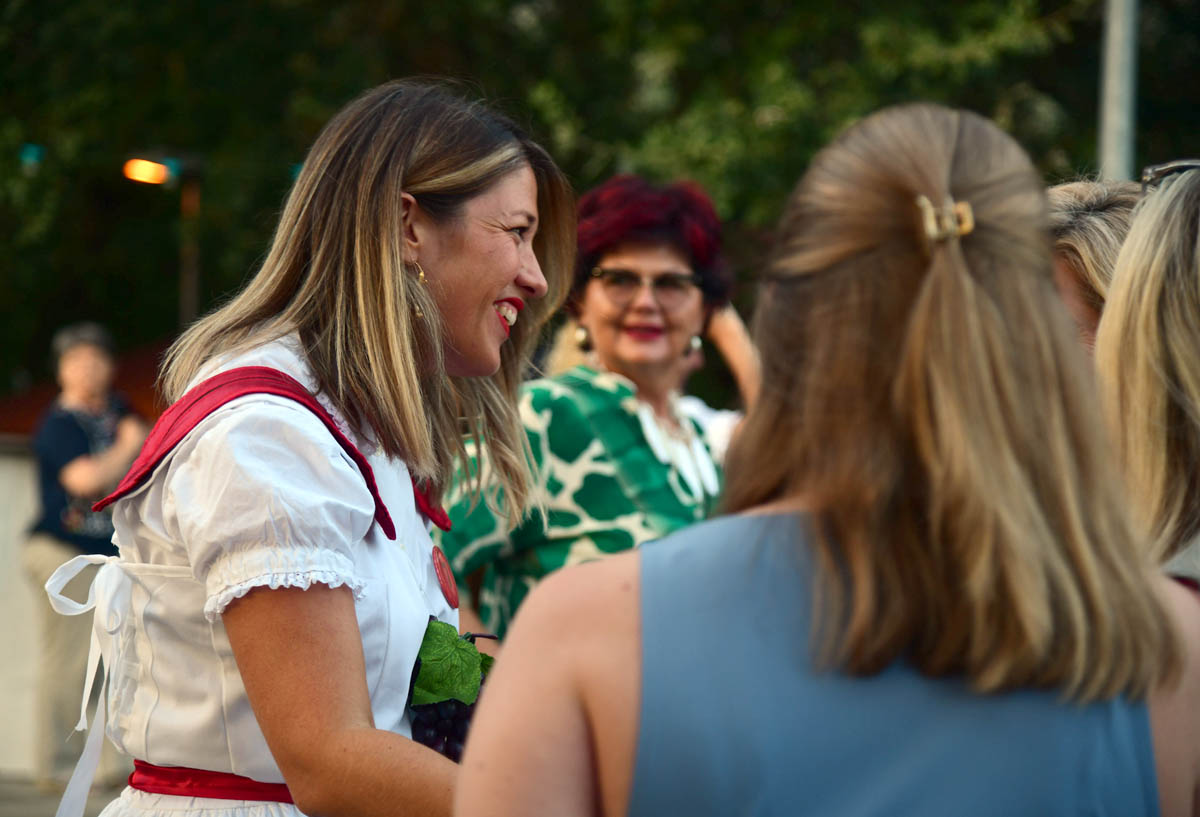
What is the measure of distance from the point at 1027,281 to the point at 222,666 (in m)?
1.16

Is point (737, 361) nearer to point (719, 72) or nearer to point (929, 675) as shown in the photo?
point (929, 675)

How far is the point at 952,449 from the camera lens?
1.22m

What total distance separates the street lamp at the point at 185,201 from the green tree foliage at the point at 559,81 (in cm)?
17

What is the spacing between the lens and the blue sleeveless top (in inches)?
47.8

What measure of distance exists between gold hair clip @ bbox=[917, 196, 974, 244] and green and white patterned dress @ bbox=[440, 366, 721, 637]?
2162 mm

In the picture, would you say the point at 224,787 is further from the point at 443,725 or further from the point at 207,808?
the point at 443,725

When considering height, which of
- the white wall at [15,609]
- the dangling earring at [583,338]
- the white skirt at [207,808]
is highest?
the dangling earring at [583,338]

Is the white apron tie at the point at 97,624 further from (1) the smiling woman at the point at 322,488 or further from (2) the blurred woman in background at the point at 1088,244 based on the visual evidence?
(2) the blurred woman in background at the point at 1088,244

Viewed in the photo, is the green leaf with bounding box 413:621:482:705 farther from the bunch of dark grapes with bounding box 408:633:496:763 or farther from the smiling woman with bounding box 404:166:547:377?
the smiling woman with bounding box 404:166:547:377

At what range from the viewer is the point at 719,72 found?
11.9 metres

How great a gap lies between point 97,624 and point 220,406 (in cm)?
41

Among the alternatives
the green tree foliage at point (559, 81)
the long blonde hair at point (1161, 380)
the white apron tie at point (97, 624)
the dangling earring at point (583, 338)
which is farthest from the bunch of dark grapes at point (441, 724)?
the green tree foliage at point (559, 81)

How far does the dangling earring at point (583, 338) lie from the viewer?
4.09m

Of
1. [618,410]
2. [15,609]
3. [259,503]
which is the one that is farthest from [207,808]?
[15,609]
